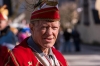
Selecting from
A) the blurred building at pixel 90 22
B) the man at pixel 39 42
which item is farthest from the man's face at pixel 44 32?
the blurred building at pixel 90 22

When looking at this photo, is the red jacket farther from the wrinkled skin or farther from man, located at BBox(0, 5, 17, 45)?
man, located at BBox(0, 5, 17, 45)

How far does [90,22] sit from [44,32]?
21.7 meters

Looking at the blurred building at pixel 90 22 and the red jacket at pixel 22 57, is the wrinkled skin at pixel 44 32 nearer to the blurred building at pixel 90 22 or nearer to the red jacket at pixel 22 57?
the red jacket at pixel 22 57

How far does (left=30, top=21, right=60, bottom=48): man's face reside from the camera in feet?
8.37

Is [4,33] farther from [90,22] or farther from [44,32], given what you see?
[90,22]

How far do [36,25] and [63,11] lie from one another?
149 ft

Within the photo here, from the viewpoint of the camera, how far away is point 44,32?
2.55 metres

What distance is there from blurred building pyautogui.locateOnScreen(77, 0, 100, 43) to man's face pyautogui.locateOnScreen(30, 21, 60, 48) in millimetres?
19250

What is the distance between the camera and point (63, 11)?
47.8 meters

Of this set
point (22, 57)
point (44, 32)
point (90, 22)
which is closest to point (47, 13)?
point (44, 32)

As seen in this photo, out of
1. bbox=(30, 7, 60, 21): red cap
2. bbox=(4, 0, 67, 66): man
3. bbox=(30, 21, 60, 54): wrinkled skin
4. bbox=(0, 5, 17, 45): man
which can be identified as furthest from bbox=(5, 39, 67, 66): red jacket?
bbox=(0, 5, 17, 45): man

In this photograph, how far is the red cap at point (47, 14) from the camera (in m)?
2.56

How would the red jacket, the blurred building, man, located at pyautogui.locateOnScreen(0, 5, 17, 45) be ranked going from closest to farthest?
1. the red jacket
2. man, located at pyautogui.locateOnScreen(0, 5, 17, 45)
3. the blurred building

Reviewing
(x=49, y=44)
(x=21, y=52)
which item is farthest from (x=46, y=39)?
(x=21, y=52)
